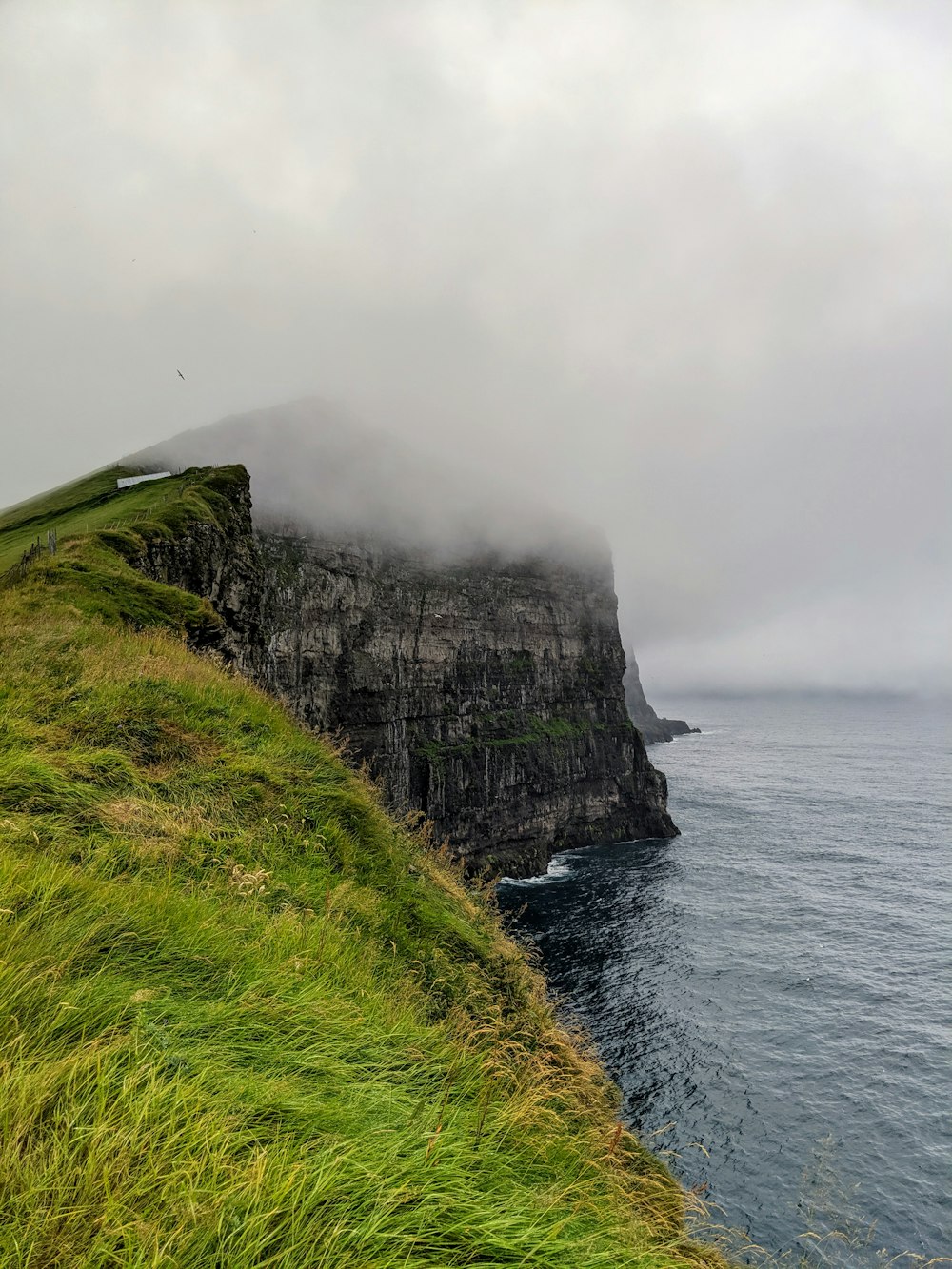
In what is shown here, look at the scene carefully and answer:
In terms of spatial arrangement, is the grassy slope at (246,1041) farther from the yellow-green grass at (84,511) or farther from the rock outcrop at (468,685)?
the rock outcrop at (468,685)

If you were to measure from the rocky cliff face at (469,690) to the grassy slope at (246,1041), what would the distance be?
140ft

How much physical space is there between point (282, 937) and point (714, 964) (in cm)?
4557

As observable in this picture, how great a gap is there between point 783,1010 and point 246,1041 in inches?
1673

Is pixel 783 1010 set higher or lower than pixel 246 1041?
lower

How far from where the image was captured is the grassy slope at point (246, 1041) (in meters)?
2.64

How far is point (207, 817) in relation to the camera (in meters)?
8.00

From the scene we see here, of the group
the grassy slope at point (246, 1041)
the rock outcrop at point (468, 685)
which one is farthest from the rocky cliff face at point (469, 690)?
the grassy slope at point (246, 1041)

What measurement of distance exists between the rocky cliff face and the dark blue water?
747 cm

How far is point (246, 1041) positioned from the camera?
414 cm

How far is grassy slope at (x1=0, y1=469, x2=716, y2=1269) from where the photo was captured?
8.67 feet

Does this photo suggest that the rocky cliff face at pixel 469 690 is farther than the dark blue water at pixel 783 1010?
Yes

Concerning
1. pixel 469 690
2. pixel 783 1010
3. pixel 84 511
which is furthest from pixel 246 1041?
pixel 469 690

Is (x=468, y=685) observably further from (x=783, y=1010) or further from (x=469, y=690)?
(x=783, y=1010)

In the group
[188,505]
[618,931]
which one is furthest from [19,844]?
[618,931]
